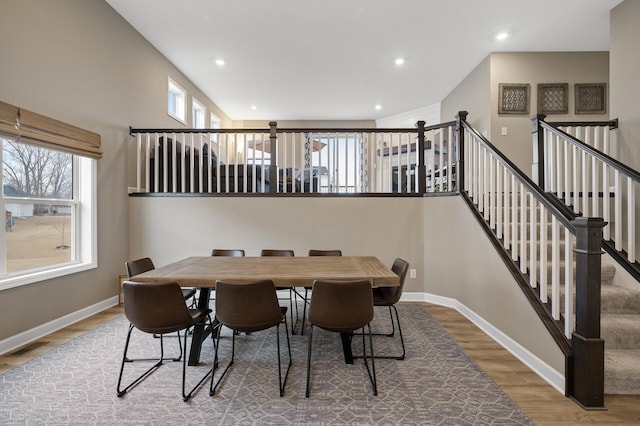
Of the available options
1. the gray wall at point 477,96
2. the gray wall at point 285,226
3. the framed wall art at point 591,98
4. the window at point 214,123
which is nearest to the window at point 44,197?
the gray wall at point 285,226

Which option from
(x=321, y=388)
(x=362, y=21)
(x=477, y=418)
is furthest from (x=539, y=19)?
(x=321, y=388)

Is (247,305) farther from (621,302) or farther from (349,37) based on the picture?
(349,37)

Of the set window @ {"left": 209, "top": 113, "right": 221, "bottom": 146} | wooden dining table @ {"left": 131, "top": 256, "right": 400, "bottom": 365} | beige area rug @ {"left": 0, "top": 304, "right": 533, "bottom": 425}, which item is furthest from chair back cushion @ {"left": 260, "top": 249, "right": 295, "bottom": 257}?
window @ {"left": 209, "top": 113, "right": 221, "bottom": 146}

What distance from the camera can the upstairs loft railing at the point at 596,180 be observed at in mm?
2598

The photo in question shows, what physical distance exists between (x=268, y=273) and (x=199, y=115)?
5.55m

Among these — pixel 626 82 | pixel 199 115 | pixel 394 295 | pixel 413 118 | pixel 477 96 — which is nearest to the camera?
pixel 394 295

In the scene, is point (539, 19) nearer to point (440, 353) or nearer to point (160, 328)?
point (440, 353)

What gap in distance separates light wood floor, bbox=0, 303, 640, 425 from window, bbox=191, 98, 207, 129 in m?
4.38

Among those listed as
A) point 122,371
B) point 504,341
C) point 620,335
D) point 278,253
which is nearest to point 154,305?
point 122,371

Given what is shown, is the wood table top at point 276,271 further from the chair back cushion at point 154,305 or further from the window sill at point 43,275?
the window sill at point 43,275

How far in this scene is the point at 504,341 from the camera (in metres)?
2.77

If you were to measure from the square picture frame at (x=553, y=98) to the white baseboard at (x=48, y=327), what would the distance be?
6983 mm

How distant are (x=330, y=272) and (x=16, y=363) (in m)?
2.59

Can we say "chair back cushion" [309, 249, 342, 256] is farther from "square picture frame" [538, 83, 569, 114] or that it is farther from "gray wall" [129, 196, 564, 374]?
"square picture frame" [538, 83, 569, 114]
